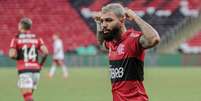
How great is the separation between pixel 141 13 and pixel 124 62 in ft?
115

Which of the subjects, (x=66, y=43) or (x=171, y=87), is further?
(x=66, y=43)

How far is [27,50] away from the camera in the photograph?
43.2 feet

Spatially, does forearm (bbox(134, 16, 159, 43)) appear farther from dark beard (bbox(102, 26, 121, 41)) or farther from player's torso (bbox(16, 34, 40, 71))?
player's torso (bbox(16, 34, 40, 71))

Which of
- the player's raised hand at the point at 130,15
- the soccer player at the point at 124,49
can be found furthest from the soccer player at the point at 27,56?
the player's raised hand at the point at 130,15

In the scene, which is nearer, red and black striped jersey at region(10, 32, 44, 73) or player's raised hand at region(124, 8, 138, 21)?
player's raised hand at region(124, 8, 138, 21)

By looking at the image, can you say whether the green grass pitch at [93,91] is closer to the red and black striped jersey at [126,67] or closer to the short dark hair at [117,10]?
the red and black striped jersey at [126,67]

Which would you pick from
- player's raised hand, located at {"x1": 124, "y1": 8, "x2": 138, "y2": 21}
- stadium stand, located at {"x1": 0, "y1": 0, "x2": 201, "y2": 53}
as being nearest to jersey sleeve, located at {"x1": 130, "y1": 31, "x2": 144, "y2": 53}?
player's raised hand, located at {"x1": 124, "y1": 8, "x2": 138, "y2": 21}

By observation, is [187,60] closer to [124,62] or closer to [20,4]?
[20,4]

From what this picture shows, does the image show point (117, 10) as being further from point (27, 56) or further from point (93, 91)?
point (93, 91)

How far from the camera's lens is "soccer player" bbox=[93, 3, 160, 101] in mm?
6863

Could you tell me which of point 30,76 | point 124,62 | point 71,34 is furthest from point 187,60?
point 124,62

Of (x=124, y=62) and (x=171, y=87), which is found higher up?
(x=124, y=62)

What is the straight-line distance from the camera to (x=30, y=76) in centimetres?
1335

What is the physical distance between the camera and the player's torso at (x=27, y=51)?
13156 millimetres
